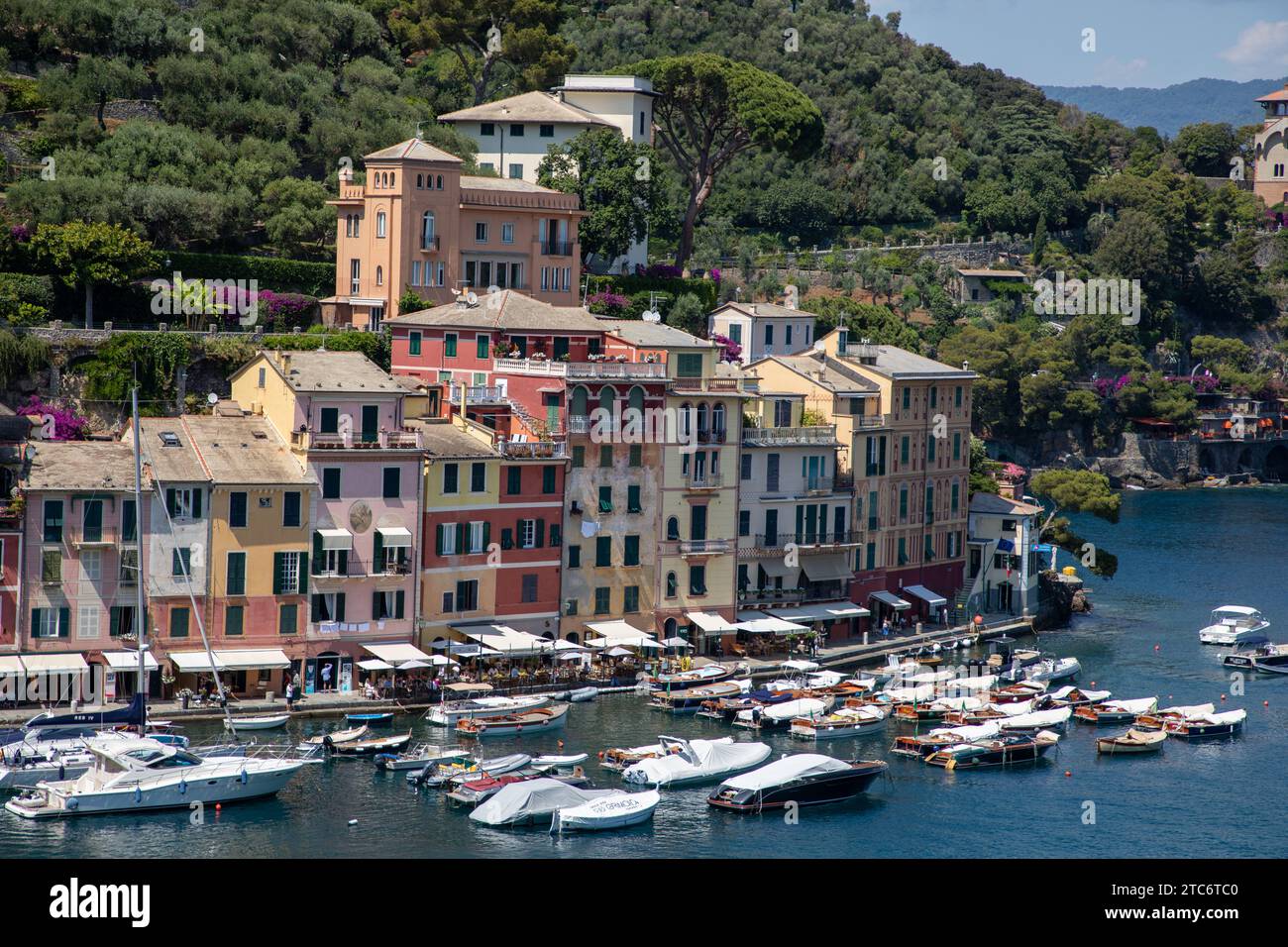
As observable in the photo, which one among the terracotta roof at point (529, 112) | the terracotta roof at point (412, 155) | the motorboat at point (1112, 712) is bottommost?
the motorboat at point (1112, 712)

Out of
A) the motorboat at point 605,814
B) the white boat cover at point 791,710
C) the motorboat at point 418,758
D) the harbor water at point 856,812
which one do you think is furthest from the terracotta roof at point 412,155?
the motorboat at point 605,814

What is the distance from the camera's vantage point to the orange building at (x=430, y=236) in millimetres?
81688

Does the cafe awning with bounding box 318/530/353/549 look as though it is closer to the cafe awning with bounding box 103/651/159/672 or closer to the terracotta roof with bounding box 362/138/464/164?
the cafe awning with bounding box 103/651/159/672

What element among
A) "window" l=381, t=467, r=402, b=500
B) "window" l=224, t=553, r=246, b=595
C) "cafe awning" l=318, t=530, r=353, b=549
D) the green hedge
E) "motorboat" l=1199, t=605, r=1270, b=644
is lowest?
"motorboat" l=1199, t=605, r=1270, b=644

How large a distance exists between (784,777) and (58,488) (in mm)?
22711

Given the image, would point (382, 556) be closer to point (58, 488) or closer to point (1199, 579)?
→ point (58, 488)

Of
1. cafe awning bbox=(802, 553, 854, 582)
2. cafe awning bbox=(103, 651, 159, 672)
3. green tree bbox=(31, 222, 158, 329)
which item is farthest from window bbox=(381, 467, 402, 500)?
green tree bbox=(31, 222, 158, 329)

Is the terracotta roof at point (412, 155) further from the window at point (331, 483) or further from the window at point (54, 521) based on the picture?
the window at point (54, 521)

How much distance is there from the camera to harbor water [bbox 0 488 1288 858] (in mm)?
45281

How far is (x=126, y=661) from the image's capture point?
2156 inches

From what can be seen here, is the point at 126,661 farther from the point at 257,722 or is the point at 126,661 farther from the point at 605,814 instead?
the point at 605,814

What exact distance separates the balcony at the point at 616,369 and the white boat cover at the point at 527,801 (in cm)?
2132

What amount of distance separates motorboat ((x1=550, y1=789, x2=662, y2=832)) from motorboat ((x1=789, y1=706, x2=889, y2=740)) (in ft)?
38.4

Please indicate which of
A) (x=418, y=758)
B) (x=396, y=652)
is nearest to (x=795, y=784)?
(x=418, y=758)
